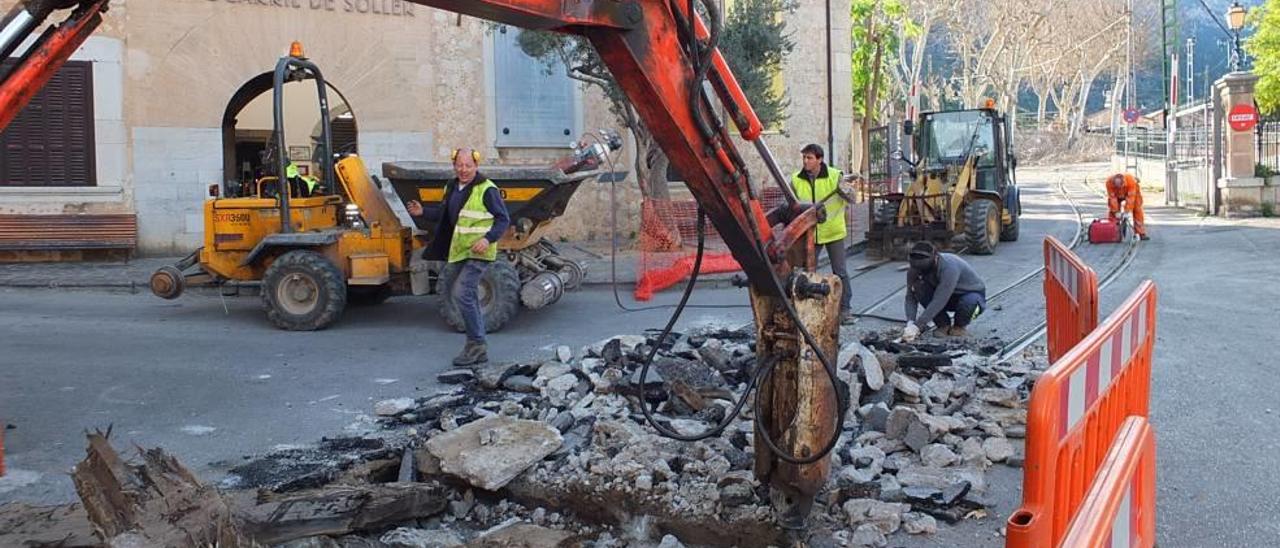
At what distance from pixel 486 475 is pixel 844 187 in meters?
Result: 2.32

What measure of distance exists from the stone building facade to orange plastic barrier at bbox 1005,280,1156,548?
14.9 m

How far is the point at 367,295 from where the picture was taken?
11.8 metres

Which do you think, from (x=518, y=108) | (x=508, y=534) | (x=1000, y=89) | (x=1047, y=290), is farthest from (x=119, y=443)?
(x=1000, y=89)

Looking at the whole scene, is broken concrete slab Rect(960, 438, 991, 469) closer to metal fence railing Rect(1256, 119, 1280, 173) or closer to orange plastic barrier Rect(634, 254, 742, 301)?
orange plastic barrier Rect(634, 254, 742, 301)

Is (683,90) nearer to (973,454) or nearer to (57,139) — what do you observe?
(973,454)

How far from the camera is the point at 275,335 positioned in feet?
33.4

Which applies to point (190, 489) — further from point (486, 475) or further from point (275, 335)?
point (275, 335)

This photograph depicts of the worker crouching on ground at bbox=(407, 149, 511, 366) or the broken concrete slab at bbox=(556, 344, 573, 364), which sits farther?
the worker crouching on ground at bbox=(407, 149, 511, 366)

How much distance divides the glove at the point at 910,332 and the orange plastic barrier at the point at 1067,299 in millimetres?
1040

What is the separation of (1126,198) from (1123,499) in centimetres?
1578

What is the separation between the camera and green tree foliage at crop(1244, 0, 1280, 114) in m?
24.5

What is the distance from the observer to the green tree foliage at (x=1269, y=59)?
80.5ft

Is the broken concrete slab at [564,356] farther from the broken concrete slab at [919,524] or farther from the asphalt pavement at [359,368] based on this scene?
the broken concrete slab at [919,524]

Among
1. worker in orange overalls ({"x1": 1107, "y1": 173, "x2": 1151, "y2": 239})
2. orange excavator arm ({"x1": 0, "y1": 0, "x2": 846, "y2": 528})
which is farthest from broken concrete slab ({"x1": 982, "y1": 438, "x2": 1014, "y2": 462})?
worker in orange overalls ({"x1": 1107, "y1": 173, "x2": 1151, "y2": 239})
